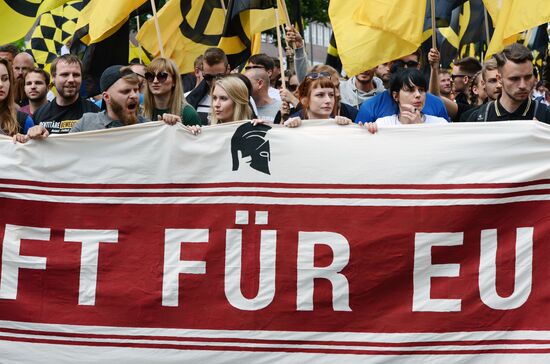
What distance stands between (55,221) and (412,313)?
2.15 meters

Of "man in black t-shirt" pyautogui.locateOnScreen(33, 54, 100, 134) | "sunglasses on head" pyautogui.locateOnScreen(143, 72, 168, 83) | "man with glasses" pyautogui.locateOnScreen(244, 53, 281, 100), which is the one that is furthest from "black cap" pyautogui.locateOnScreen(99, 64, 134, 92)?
"man with glasses" pyautogui.locateOnScreen(244, 53, 281, 100)

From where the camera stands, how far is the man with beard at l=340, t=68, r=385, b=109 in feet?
31.8

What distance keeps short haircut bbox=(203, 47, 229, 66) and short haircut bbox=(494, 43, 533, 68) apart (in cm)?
272

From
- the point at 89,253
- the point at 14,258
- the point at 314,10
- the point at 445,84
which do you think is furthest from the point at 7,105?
the point at 314,10

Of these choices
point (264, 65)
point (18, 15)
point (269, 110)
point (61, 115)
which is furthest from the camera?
point (18, 15)

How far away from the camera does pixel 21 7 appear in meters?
10.0

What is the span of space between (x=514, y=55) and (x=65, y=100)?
339 cm

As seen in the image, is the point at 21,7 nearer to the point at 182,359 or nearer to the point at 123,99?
the point at 123,99

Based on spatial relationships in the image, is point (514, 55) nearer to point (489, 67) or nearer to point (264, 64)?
point (489, 67)

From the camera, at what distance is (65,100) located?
8.50m

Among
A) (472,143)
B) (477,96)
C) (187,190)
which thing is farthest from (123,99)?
(477,96)

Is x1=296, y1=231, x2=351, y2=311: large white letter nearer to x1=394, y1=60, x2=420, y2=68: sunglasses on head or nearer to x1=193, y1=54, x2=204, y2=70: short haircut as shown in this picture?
x1=394, y1=60, x2=420, y2=68: sunglasses on head

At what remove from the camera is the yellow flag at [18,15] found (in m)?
9.95

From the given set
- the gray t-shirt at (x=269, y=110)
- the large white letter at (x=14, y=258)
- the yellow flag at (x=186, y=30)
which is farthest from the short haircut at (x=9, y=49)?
the large white letter at (x=14, y=258)
